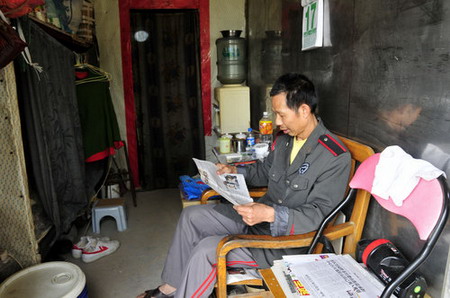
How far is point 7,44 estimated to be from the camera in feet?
4.86

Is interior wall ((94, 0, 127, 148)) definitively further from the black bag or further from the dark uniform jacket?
the dark uniform jacket

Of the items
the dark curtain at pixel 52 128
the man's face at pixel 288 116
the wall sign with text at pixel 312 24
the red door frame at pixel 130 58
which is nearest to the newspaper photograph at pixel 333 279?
the man's face at pixel 288 116

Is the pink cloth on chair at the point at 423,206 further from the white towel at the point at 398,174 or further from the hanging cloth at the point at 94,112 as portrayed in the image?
the hanging cloth at the point at 94,112

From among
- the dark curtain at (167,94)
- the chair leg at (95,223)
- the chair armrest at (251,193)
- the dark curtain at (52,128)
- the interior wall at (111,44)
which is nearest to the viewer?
the chair armrest at (251,193)

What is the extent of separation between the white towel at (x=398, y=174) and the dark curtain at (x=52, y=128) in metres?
1.87

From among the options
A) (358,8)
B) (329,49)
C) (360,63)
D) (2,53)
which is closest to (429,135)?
(360,63)

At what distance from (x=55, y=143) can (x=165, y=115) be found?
1.66 m

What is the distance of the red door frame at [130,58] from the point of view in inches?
136

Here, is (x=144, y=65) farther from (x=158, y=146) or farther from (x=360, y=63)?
(x=360, y=63)

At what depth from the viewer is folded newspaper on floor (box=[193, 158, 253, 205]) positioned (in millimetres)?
1569

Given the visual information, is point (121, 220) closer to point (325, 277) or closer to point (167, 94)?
point (167, 94)

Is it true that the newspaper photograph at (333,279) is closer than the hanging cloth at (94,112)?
Yes

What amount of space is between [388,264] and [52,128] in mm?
2096

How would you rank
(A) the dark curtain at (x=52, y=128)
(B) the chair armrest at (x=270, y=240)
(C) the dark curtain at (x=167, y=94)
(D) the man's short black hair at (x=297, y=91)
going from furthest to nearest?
(C) the dark curtain at (x=167, y=94) < (A) the dark curtain at (x=52, y=128) < (D) the man's short black hair at (x=297, y=91) < (B) the chair armrest at (x=270, y=240)
